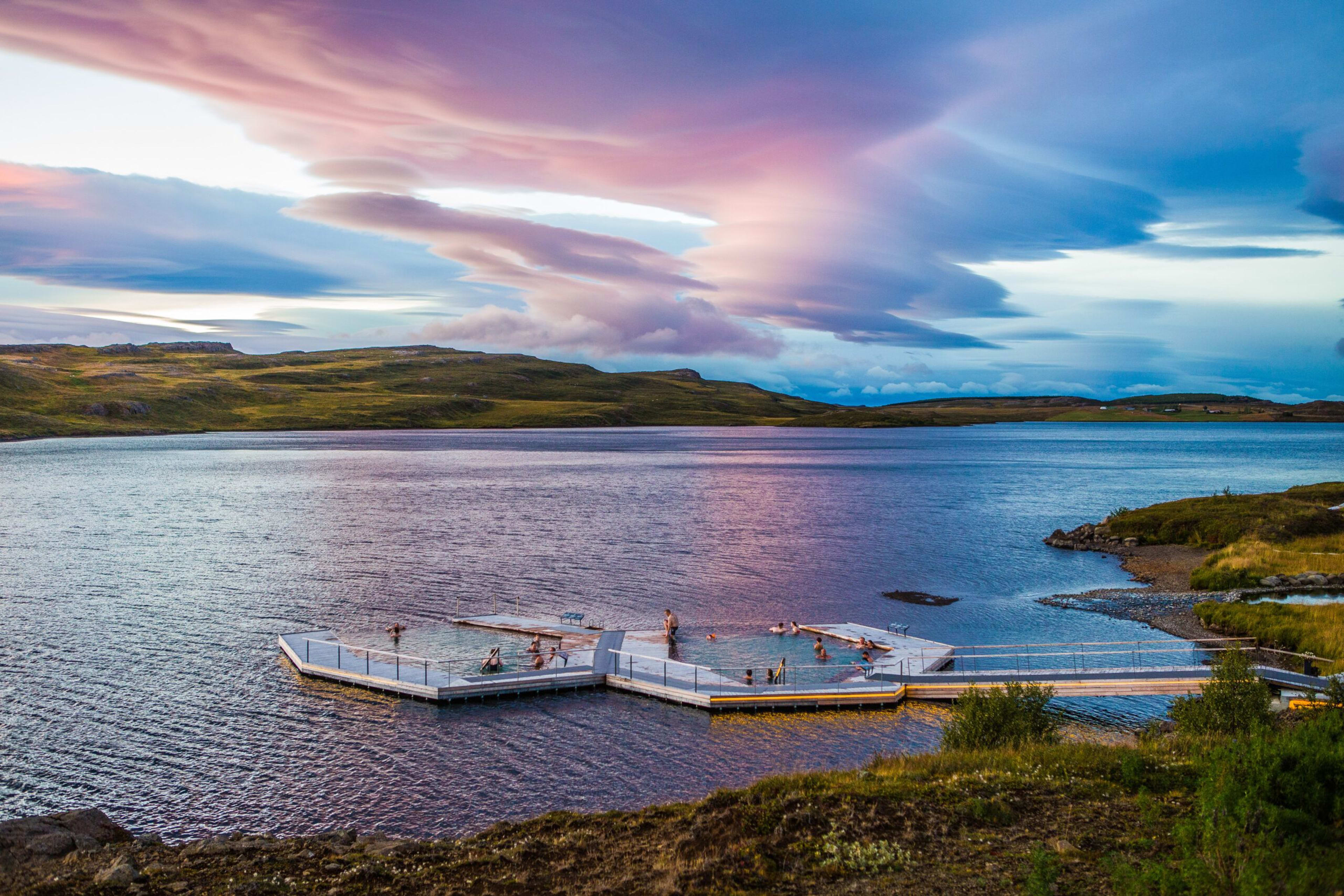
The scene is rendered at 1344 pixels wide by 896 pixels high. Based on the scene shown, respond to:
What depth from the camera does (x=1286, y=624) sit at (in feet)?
142

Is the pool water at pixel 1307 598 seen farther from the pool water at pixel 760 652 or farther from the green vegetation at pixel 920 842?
the green vegetation at pixel 920 842

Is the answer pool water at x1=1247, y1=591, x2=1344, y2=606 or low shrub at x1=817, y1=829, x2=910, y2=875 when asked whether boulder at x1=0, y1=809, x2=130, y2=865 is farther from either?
pool water at x1=1247, y1=591, x2=1344, y2=606

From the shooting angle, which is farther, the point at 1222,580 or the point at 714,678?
the point at 1222,580

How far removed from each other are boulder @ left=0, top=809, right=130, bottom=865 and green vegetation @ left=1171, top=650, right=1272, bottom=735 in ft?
105

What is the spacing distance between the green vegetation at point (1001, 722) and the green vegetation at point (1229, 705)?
166 inches

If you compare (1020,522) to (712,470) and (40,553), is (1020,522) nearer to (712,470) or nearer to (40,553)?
(712,470)

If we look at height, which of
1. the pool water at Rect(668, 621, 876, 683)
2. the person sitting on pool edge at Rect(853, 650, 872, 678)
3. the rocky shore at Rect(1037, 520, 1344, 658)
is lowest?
the pool water at Rect(668, 621, 876, 683)

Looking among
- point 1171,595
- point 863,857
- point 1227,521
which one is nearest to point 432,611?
point 863,857

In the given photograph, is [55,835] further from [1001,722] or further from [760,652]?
[760,652]

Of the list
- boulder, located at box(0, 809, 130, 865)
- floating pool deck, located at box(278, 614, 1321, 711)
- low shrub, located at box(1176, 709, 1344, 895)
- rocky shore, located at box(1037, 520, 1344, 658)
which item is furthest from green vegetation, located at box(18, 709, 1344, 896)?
rocky shore, located at box(1037, 520, 1344, 658)

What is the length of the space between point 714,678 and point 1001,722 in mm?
14513

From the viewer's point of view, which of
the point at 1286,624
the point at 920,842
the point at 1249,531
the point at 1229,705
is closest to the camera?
the point at 920,842

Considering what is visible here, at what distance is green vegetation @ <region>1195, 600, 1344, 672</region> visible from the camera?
39656 mm

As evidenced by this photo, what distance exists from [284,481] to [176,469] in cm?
3409
